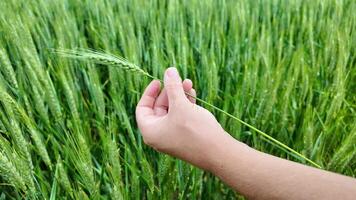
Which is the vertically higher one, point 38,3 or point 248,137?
point 38,3

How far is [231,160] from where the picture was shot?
69 centimetres

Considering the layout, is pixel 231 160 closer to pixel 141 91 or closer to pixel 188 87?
pixel 188 87

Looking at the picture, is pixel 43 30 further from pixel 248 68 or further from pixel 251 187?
pixel 251 187

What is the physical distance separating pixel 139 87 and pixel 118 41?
1.04 feet

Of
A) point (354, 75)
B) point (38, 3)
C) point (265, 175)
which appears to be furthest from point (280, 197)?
point (38, 3)

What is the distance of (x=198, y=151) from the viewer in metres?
0.70

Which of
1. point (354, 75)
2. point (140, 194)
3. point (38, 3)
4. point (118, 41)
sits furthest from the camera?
point (38, 3)

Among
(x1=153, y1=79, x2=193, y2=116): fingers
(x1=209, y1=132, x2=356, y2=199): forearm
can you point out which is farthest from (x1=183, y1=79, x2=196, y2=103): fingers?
(x1=209, y1=132, x2=356, y2=199): forearm

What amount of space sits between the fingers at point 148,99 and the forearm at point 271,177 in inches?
5.6

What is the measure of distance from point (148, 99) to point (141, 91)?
0.88 feet

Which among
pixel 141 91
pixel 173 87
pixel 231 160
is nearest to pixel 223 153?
pixel 231 160

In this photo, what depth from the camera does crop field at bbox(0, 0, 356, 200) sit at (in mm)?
779

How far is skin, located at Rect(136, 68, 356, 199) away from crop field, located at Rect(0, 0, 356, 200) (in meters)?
0.08

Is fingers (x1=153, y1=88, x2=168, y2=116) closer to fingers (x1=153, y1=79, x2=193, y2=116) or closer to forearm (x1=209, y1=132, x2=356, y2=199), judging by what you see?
fingers (x1=153, y1=79, x2=193, y2=116)
